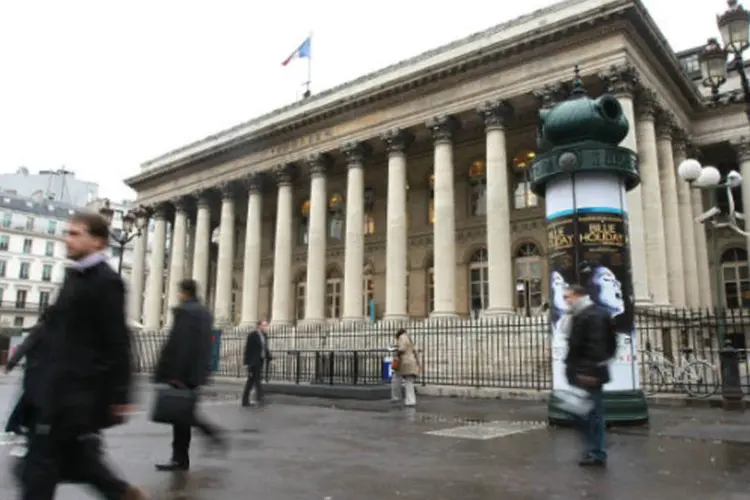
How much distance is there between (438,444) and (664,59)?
2090cm

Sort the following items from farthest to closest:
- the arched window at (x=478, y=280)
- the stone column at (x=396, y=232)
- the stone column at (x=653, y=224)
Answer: the arched window at (x=478, y=280)
the stone column at (x=396, y=232)
the stone column at (x=653, y=224)

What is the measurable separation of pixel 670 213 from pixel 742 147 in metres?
5.18

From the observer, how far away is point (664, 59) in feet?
76.3

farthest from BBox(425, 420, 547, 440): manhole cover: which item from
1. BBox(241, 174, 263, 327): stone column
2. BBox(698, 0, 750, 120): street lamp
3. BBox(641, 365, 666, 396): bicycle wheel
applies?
BBox(241, 174, 263, 327): stone column

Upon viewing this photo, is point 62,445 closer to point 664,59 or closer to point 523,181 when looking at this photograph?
point 664,59

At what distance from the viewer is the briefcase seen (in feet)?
17.1

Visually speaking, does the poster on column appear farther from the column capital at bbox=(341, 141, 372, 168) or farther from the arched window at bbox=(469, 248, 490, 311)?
the arched window at bbox=(469, 248, 490, 311)

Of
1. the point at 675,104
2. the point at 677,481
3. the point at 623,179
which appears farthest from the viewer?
the point at 675,104

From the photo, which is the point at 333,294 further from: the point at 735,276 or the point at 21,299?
the point at 21,299

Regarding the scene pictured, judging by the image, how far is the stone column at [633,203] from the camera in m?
19.7

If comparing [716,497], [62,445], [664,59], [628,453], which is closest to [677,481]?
[716,497]

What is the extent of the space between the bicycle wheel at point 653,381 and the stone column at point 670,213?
9.44 meters

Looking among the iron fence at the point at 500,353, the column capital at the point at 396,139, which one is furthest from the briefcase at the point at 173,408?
the column capital at the point at 396,139

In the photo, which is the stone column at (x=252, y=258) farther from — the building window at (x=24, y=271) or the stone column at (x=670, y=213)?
the building window at (x=24, y=271)
